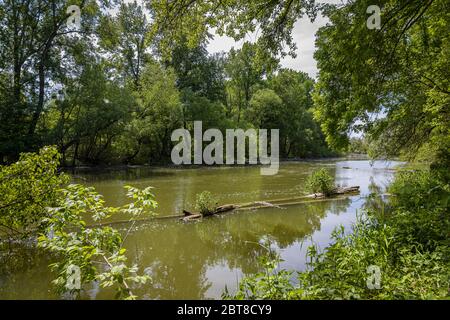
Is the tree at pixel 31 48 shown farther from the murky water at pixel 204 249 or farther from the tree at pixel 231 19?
the tree at pixel 231 19

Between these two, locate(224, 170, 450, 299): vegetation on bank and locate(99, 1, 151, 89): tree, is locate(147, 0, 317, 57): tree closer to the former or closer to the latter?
locate(224, 170, 450, 299): vegetation on bank

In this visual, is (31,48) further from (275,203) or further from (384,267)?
(384,267)

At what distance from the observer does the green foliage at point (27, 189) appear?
15.6 feet

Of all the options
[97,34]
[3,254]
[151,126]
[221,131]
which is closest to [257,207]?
[3,254]

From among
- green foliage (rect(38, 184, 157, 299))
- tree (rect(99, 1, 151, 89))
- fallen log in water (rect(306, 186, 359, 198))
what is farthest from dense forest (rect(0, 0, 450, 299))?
tree (rect(99, 1, 151, 89))

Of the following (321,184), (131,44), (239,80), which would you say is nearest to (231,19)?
(321,184)

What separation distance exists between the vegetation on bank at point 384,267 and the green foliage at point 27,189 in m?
3.52

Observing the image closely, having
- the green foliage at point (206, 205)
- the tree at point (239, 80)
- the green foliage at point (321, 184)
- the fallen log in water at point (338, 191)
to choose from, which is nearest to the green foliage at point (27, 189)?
the green foliage at point (206, 205)

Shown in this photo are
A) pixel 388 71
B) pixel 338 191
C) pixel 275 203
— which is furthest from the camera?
pixel 338 191

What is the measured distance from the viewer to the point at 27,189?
480 centimetres

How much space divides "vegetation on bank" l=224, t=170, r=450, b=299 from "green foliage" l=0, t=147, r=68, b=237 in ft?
11.6

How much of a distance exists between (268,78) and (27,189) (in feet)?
36.9

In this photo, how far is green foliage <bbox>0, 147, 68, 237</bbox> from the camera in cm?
477
